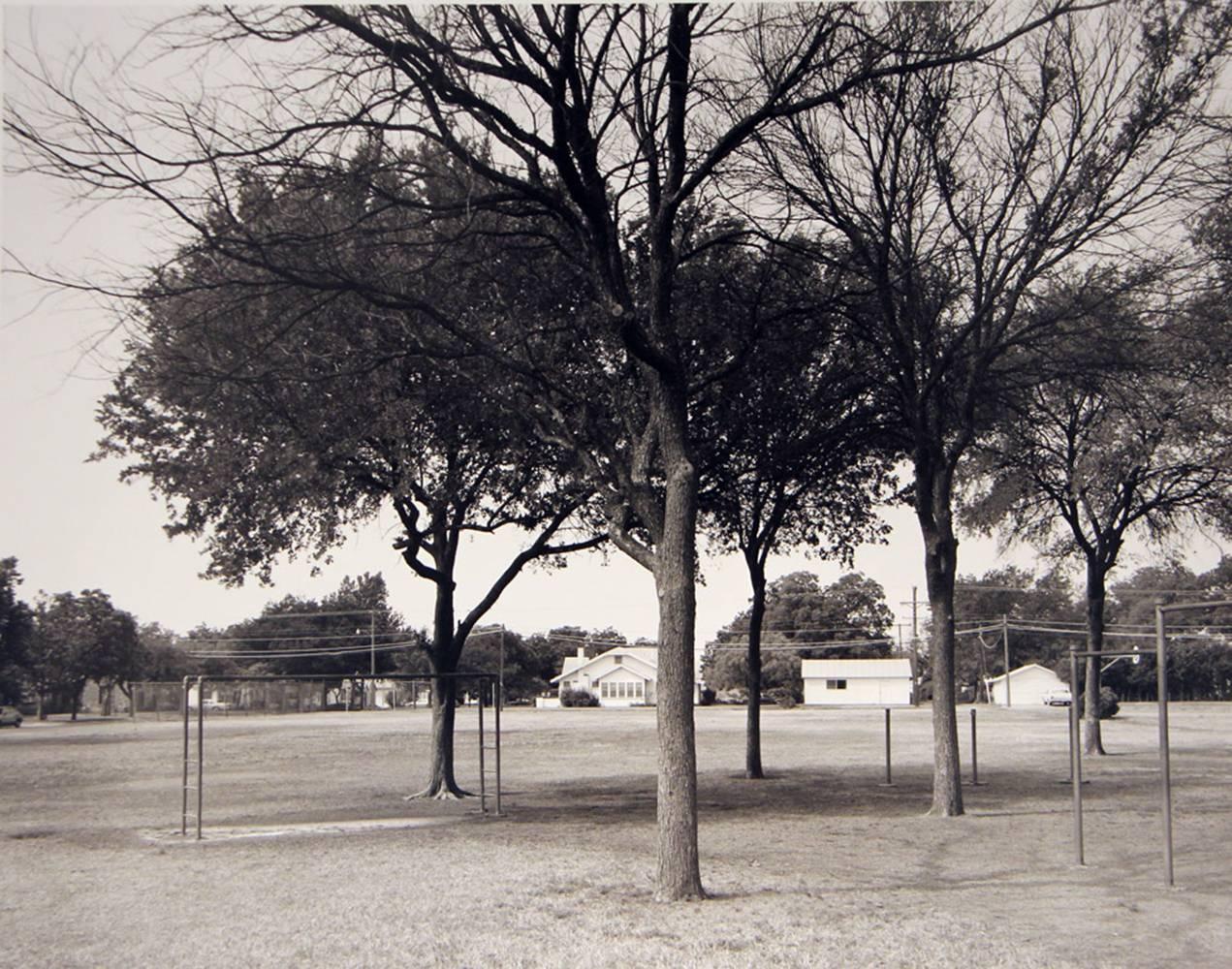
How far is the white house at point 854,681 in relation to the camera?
307 feet

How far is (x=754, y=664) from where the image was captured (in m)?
25.3

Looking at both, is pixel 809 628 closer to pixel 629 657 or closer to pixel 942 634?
pixel 629 657

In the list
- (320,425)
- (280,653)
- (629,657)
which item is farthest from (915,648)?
(320,425)

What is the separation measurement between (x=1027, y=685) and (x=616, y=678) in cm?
3101

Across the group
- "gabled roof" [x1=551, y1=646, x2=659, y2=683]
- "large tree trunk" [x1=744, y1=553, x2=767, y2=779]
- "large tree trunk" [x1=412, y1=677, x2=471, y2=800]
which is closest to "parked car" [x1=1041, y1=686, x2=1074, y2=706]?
"gabled roof" [x1=551, y1=646, x2=659, y2=683]

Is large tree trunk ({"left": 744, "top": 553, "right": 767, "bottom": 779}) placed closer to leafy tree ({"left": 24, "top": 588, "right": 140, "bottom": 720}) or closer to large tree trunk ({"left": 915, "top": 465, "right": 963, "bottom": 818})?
large tree trunk ({"left": 915, "top": 465, "right": 963, "bottom": 818})

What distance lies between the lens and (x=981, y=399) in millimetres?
18875

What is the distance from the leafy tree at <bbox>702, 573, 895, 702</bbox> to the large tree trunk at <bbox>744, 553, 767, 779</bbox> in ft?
228

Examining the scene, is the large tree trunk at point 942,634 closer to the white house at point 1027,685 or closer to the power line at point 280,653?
the power line at point 280,653

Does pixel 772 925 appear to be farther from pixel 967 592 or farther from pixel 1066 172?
pixel 967 592

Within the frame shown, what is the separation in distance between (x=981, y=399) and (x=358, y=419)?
Answer: 891 cm

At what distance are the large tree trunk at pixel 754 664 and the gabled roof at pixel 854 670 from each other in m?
69.2

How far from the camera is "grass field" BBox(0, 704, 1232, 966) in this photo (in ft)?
30.9

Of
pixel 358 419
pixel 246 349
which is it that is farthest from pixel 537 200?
pixel 358 419
